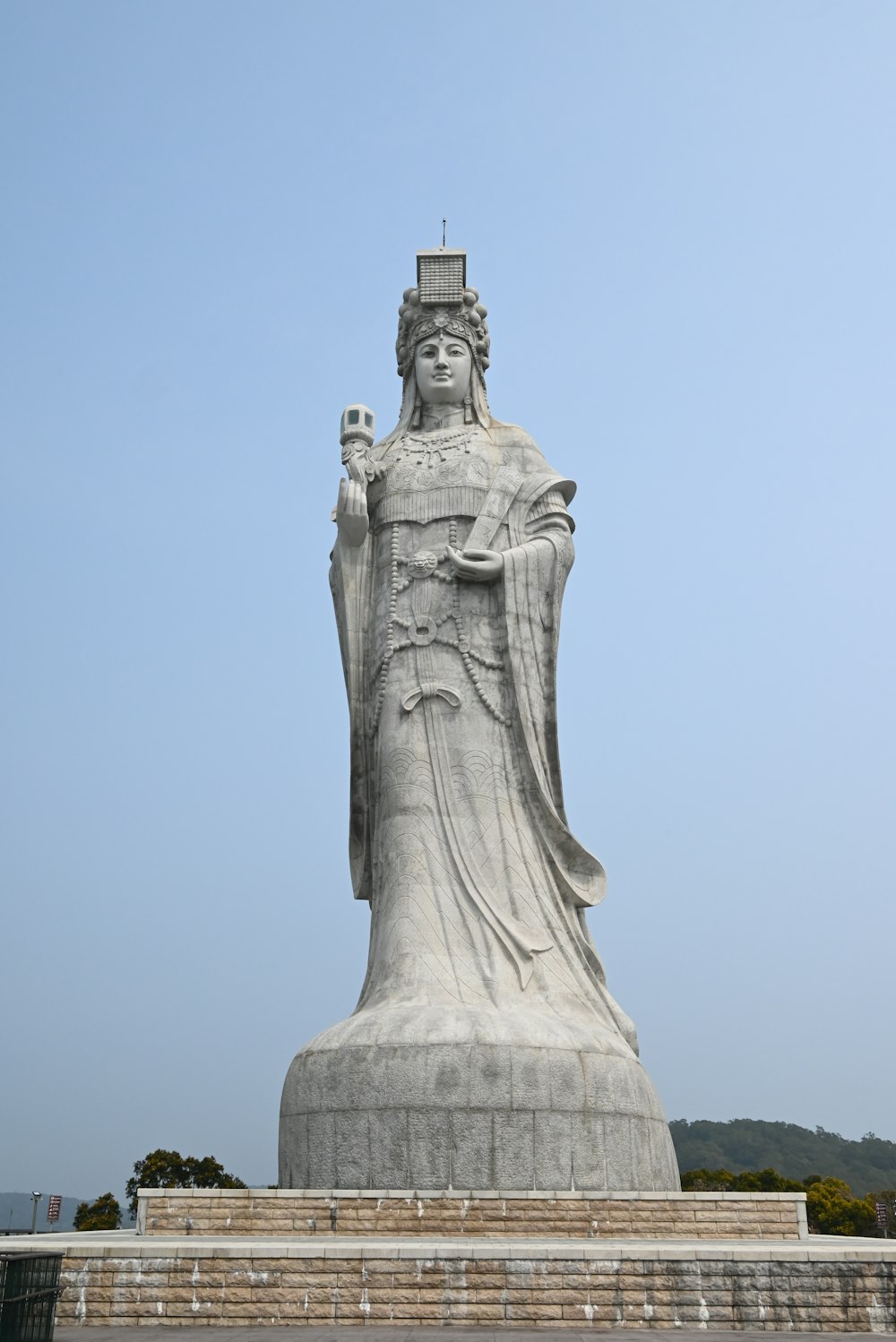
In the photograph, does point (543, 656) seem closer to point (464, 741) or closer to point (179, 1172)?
point (464, 741)

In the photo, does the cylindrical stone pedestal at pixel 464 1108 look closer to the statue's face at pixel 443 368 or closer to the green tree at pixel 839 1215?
the statue's face at pixel 443 368

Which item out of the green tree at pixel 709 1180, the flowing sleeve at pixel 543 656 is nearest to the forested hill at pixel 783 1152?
the green tree at pixel 709 1180

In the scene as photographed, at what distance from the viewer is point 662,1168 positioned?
9.09m

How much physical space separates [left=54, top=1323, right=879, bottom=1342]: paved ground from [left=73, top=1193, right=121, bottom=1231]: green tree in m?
12.3

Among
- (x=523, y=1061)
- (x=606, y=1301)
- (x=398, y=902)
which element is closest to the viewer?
(x=606, y=1301)

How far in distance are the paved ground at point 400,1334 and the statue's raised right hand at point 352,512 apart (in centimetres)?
639

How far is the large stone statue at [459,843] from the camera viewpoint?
8414 millimetres

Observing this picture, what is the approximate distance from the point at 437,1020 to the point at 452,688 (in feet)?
9.32

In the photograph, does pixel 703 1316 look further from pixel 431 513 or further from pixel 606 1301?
pixel 431 513

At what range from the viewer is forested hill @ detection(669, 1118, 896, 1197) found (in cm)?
4400

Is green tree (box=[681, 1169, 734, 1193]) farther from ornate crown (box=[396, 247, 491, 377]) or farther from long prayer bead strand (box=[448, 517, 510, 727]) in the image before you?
ornate crown (box=[396, 247, 491, 377])

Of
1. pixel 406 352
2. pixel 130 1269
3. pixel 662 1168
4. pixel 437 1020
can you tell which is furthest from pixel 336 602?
pixel 130 1269

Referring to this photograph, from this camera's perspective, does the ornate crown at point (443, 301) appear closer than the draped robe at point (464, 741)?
No

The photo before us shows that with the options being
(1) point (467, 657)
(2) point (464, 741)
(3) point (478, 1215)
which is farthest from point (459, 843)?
(3) point (478, 1215)
